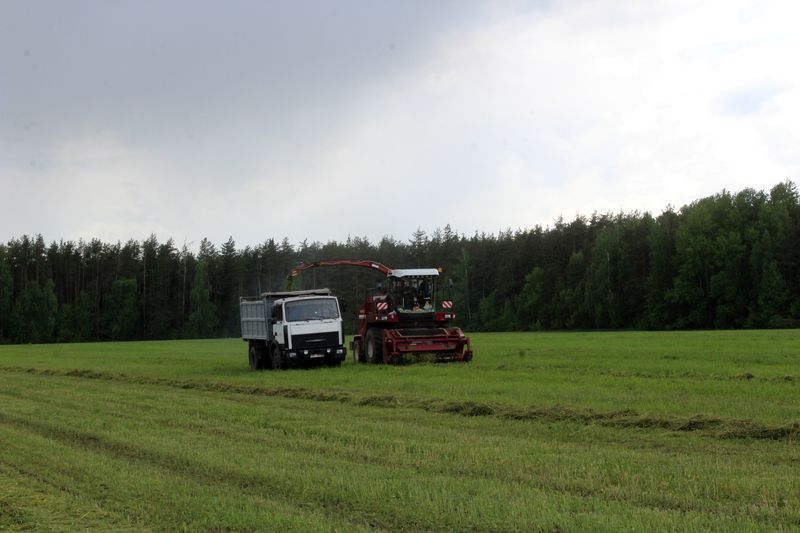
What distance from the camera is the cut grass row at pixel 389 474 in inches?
278

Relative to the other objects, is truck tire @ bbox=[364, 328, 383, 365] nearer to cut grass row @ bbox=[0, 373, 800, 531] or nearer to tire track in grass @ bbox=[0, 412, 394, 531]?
cut grass row @ bbox=[0, 373, 800, 531]

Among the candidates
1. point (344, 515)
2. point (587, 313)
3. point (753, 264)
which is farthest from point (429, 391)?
point (587, 313)

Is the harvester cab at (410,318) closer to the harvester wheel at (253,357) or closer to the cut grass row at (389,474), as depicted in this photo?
the harvester wheel at (253,357)

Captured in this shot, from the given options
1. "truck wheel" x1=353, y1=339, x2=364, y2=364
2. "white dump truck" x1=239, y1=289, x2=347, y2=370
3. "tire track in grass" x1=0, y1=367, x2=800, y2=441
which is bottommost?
"tire track in grass" x1=0, y1=367, x2=800, y2=441

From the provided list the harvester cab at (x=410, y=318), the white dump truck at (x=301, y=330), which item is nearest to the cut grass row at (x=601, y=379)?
the harvester cab at (x=410, y=318)

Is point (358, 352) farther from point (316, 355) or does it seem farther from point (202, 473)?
point (202, 473)

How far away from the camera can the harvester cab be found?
28.1 m

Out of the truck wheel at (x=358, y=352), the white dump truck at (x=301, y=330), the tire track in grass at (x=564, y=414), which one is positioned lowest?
the tire track in grass at (x=564, y=414)

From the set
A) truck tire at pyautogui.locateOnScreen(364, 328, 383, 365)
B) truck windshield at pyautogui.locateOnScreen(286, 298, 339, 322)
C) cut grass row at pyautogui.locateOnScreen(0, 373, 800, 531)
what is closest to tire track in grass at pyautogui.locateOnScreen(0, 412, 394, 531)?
cut grass row at pyautogui.locateOnScreen(0, 373, 800, 531)

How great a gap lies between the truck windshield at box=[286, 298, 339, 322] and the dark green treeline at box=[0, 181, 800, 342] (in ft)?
177

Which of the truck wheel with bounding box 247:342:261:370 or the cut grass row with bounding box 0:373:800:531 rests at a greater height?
the truck wheel with bounding box 247:342:261:370

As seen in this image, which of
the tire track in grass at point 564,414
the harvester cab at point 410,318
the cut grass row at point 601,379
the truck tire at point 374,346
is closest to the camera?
the tire track in grass at point 564,414

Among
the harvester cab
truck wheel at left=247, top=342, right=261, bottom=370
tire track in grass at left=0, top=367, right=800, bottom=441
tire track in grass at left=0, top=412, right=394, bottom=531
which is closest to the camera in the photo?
tire track in grass at left=0, top=412, right=394, bottom=531

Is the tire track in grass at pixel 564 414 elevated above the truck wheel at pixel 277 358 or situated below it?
below
